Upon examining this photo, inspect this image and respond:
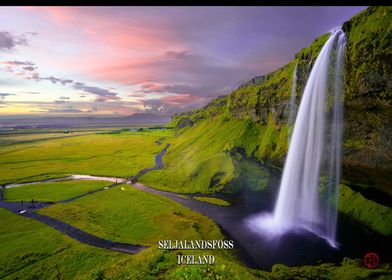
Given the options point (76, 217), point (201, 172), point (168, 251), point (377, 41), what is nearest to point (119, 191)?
point (76, 217)

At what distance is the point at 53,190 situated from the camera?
49625mm

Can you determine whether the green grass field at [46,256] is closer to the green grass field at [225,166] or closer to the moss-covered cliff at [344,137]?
the green grass field at [225,166]

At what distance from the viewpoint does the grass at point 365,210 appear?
28.7 meters

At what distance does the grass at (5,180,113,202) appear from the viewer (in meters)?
45.2

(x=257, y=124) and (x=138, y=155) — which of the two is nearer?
(x=257, y=124)

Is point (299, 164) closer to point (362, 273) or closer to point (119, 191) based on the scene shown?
point (362, 273)

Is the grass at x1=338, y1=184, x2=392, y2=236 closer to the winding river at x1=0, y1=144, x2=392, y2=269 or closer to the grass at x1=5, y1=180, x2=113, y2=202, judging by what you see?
the winding river at x1=0, y1=144, x2=392, y2=269

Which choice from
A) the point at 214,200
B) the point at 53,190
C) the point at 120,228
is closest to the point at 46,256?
the point at 120,228

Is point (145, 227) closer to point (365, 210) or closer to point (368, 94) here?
point (365, 210)

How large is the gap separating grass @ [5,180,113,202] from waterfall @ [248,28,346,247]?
35352 millimetres

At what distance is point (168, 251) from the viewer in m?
18.5

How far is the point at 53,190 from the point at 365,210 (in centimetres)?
5436

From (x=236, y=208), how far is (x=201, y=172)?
54.9 ft

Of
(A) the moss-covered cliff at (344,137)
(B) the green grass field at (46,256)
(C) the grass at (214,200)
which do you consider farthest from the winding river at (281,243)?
(C) the grass at (214,200)
